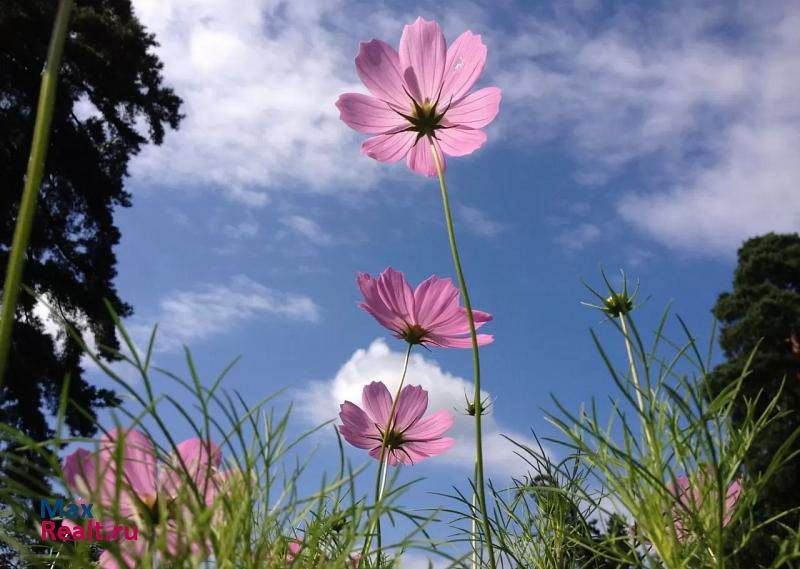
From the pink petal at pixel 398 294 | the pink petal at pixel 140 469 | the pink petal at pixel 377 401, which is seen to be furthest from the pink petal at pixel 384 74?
the pink petal at pixel 140 469

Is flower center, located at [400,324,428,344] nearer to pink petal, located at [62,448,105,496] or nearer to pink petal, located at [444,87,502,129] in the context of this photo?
pink petal, located at [444,87,502,129]

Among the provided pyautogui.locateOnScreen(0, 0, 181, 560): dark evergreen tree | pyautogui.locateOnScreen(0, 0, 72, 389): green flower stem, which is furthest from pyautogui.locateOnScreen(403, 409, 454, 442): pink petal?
pyautogui.locateOnScreen(0, 0, 181, 560): dark evergreen tree

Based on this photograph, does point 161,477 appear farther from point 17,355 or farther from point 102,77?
point 102,77

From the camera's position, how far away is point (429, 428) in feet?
2.20

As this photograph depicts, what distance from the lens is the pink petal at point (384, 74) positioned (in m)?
0.62

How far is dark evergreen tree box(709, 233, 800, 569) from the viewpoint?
324 inches

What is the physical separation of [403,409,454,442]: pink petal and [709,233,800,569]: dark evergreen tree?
8097 mm

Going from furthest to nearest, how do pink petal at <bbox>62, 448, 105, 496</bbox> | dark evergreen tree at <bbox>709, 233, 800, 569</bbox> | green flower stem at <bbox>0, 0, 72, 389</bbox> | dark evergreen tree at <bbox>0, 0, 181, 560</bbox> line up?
dark evergreen tree at <bbox>709, 233, 800, 569</bbox> → dark evergreen tree at <bbox>0, 0, 181, 560</bbox> → pink petal at <bbox>62, 448, 105, 496</bbox> → green flower stem at <bbox>0, 0, 72, 389</bbox>

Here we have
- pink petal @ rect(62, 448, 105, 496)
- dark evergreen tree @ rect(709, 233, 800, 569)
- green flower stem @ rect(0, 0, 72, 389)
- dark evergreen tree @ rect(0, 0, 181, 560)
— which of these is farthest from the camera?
dark evergreen tree @ rect(709, 233, 800, 569)

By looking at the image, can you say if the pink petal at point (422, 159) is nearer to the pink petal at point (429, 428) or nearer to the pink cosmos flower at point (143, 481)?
the pink petal at point (429, 428)

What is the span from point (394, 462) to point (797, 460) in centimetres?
922

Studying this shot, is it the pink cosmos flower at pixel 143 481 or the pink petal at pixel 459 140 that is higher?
the pink petal at pixel 459 140

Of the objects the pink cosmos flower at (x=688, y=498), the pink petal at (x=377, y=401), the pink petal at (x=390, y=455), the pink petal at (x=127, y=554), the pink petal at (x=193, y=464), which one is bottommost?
the pink petal at (x=127, y=554)

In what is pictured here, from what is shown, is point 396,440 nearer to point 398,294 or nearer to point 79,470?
point 398,294
